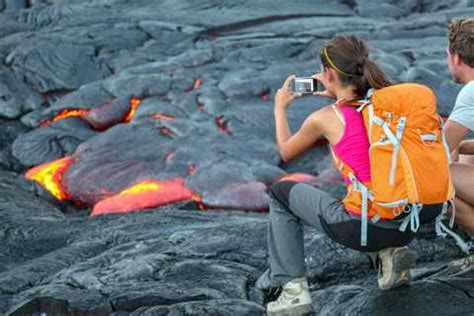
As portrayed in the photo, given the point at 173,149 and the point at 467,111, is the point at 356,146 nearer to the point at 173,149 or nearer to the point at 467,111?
the point at 467,111

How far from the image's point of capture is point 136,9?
746 inches

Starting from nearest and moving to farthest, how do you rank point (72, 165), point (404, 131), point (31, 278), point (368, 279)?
point (404, 131) < point (368, 279) < point (31, 278) < point (72, 165)

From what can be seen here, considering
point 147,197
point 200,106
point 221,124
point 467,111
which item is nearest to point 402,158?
point 467,111

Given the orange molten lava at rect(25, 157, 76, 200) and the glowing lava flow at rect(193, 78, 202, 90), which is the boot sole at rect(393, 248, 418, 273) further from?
the glowing lava flow at rect(193, 78, 202, 90)

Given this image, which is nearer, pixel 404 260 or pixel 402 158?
pixel 402 158

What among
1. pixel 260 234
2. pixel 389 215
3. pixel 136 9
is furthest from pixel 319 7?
pixel 389 215

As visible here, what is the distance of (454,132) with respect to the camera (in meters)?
4.82

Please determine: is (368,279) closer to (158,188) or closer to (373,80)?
(373,80)

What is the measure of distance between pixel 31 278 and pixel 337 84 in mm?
3644

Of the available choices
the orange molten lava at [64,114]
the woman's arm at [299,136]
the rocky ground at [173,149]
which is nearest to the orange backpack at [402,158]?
the woman's arm at [299,136]

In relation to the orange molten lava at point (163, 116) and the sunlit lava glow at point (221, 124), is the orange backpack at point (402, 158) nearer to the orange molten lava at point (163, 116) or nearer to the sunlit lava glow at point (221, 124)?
the sunlit lava glow at point (221, 124)

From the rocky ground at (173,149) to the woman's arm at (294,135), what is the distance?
1066mm

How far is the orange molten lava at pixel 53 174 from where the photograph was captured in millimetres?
11969

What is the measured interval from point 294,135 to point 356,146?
1.38 ft
